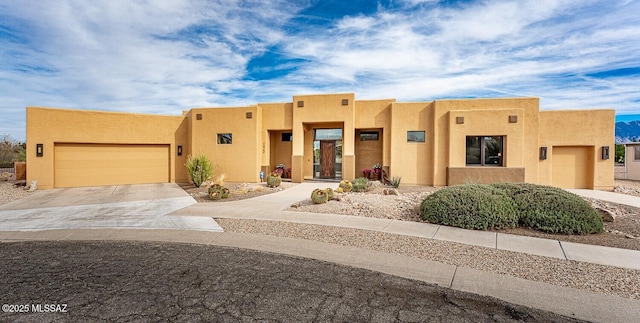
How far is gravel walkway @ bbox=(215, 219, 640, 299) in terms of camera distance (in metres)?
4.60

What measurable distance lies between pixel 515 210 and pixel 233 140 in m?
14.6

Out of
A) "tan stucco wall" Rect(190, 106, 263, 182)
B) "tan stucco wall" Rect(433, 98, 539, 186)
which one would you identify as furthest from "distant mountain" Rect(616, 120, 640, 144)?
"tan stucco wall" Rect(190, 106, 263, 182)

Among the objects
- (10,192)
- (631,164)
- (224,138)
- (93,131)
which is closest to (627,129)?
(631,164)

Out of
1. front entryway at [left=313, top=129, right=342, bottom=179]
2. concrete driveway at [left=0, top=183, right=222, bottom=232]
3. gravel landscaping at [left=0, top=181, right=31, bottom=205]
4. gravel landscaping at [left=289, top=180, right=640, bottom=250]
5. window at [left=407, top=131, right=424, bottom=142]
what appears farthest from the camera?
front entryway at [left=313, top=129, right=342, bottom=179]

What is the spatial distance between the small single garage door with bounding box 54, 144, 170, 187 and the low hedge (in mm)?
15736

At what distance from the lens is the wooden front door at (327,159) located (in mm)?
19750

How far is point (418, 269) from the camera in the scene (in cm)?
511

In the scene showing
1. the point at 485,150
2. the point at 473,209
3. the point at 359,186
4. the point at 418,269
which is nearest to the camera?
the point at 418,269

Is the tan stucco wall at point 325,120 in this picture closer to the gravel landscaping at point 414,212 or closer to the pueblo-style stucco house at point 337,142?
the pueblo-style stucco house at point 337,142

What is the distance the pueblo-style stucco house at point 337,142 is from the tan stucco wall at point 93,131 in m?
0.04

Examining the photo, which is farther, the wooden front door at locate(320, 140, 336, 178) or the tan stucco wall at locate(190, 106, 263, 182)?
the wooden front door at locate(320, 140, 336, 178)

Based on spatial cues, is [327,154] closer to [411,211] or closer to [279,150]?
[279,150]

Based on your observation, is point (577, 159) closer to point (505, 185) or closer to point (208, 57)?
point (505, 185)

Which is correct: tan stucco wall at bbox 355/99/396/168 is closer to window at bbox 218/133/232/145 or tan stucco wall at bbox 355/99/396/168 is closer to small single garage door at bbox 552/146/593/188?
window at bbox 218/133/232/145
